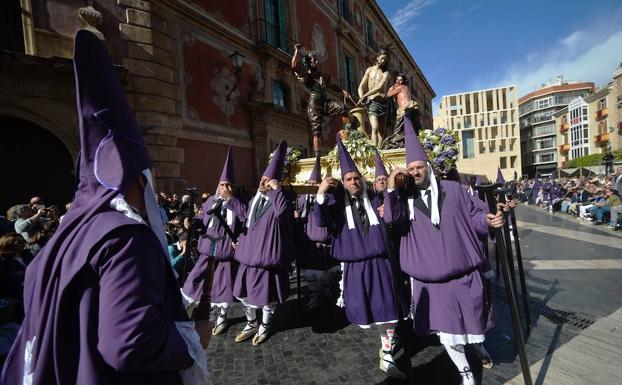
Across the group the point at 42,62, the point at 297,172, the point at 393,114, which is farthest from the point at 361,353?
the point at 42,62

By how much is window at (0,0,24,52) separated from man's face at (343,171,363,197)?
29.3 feet

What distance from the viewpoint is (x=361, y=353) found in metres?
3.38

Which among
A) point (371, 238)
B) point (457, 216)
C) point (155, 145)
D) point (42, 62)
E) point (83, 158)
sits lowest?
point (371, 238)

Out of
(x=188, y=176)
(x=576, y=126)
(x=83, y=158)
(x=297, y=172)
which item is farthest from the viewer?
(x=576, y=126)

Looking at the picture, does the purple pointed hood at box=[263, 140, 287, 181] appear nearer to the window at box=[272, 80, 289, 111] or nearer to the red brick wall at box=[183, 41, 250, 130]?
the red brick wall at box=[183, 41, 250, 130]

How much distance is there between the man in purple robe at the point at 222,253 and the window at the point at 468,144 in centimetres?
6728

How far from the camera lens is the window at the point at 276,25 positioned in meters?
15.0

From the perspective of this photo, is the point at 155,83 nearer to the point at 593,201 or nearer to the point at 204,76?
the point at 204,76

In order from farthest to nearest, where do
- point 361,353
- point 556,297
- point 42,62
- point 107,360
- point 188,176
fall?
point 188,176, point 42,62, point 556,297, point 361,353, point 107,360

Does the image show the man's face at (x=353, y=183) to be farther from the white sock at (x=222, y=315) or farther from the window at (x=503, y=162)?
the window at (x=503, y=162)

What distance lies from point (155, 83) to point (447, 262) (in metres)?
9.56

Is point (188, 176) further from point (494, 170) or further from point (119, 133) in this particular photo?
point (494, 170)

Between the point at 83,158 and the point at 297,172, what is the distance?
23.2 feet

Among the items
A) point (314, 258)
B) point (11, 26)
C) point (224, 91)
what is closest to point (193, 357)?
point (314, 258)
